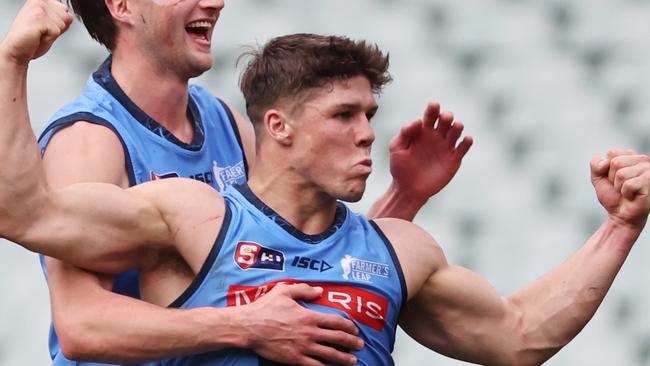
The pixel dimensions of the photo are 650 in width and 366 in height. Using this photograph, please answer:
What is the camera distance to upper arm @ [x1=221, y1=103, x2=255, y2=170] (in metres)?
3.86

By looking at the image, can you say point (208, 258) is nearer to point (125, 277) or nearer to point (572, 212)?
point (125, 277)

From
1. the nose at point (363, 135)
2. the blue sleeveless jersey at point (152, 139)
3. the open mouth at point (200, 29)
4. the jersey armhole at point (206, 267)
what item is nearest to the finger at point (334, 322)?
the jersey armhole at point (206, 267)

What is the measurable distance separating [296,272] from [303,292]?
0.06 m

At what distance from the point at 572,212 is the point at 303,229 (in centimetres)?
146

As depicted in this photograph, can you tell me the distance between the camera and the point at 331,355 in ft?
10.5

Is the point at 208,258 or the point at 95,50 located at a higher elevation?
the point at 95,50

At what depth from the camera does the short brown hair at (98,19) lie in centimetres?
385

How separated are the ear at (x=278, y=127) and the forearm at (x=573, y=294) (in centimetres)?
59

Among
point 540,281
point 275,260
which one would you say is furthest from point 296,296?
point 540,281

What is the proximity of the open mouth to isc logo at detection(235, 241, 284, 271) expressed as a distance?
68 centimetres

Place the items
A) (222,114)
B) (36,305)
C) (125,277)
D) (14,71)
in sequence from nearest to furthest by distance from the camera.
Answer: (14,71) < (125,277) < (222,114) < (36,305)

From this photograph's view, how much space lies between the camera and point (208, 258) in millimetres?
3217

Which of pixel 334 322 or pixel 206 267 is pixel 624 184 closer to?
pixel 334 322

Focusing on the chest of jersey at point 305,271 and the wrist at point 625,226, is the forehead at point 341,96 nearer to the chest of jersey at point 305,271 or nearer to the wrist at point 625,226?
the chest of jersey at point 305,271
